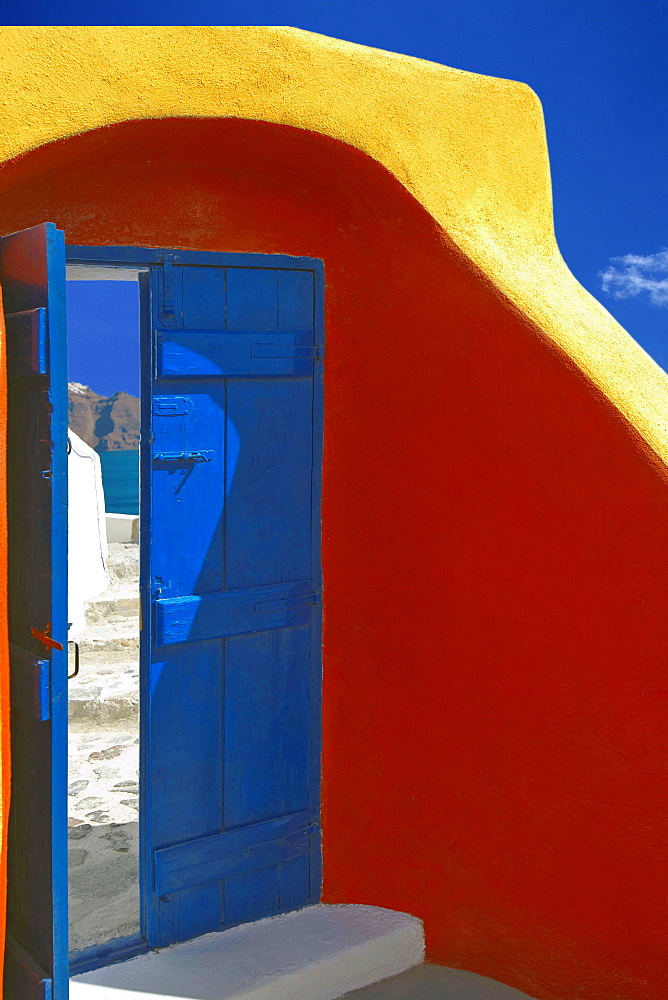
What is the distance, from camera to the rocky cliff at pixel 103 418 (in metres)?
62.4

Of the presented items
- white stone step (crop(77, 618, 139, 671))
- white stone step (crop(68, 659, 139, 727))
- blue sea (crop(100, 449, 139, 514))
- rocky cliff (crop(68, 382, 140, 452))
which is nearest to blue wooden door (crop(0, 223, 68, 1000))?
white stone step (crop(68, 659, 139, 727))

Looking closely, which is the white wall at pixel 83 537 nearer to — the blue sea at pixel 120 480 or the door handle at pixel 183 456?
the door handle at pixel 183 456

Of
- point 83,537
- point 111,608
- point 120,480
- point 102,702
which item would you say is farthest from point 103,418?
point 102,702

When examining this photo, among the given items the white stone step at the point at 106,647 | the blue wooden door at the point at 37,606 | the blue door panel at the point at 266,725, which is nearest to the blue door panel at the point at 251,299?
the blue wooden door at the point at 37,606

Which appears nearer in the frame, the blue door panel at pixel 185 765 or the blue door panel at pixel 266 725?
the blue door panel at pixel 185 765

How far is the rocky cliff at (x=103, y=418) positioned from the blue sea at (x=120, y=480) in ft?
15.7

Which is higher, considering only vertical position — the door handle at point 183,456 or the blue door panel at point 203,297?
the blue door panel at point 203,297

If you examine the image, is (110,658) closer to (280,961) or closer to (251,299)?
(280,961)

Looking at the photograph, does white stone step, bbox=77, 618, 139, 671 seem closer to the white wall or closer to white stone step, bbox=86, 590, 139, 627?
the white wall

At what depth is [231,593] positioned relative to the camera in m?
3.14

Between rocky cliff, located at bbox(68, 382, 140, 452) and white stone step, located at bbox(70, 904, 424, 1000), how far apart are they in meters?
60.9

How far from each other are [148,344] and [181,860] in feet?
5.89

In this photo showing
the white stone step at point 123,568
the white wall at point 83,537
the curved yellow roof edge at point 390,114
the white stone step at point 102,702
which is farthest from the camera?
the white stone step at point 123,568

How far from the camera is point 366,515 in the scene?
327 cm
